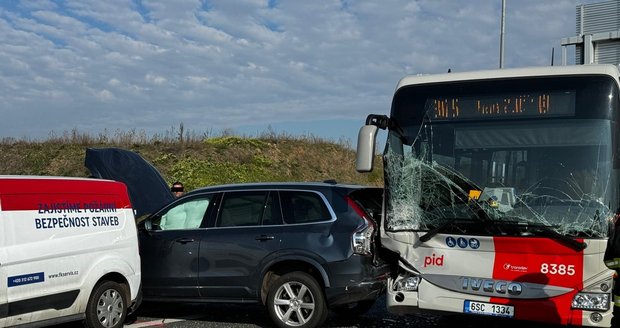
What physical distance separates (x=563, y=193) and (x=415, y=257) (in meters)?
1.63

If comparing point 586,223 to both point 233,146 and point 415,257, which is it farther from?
point 233,146

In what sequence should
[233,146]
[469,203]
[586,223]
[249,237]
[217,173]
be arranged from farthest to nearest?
[233,146], [217,173], [249,237], [469,203], [586,223]

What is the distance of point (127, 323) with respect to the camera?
8.20 meters

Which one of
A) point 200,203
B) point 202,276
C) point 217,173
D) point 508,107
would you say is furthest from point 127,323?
point 217,173

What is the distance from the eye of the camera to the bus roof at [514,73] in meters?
6.16

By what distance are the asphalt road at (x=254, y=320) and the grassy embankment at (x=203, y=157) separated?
1217cm

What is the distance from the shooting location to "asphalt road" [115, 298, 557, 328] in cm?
805

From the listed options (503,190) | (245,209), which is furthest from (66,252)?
(503,190)

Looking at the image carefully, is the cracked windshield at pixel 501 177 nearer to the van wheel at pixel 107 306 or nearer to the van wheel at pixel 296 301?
the van wheel at pixel 296 301

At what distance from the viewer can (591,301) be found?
19.0 ft

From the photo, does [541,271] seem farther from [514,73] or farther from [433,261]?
[514,73]

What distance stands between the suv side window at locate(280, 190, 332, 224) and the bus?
928mm

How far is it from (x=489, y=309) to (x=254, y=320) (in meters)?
3.43

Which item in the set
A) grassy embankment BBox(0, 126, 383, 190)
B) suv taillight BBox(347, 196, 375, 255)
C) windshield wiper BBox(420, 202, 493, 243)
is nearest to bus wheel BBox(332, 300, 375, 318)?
suv taillight BBox(347, 196, 375, 255)
